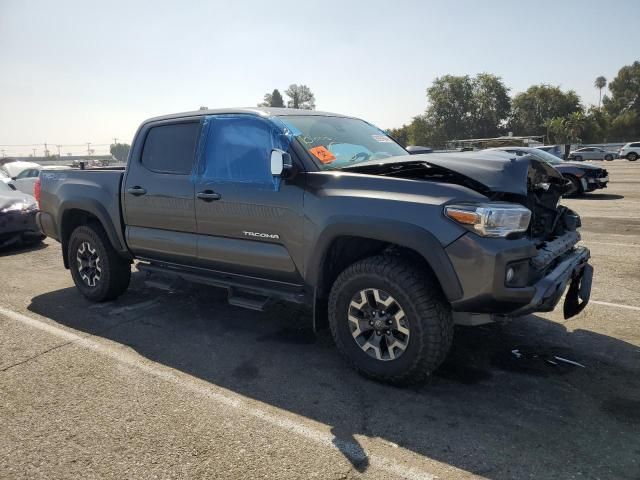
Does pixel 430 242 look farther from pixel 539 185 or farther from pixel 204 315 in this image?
pixel 204 315

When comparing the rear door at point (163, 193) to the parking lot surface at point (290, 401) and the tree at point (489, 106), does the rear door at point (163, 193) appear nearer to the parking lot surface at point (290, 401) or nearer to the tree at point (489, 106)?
the parking lot surface at point (290, 401)

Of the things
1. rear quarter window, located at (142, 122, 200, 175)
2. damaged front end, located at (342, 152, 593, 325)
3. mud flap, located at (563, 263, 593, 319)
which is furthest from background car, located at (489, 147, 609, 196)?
rear quarter window, located at (142, 122, 200, 175)

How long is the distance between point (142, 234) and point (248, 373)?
200 cm

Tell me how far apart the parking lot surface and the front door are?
75cm

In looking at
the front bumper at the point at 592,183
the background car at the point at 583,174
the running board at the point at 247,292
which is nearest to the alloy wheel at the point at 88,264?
the running board at the point at 247,292

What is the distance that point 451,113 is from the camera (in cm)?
8538

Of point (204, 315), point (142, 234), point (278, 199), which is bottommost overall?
point (204, 315)

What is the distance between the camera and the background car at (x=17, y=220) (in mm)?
8352

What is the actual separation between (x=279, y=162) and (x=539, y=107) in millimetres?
91577

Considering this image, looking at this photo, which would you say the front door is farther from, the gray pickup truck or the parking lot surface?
the parking lot surface

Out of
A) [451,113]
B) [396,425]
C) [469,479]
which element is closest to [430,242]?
[396,425]

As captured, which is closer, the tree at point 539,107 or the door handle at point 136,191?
the door handle at point 136,191

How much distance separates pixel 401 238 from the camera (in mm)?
3162

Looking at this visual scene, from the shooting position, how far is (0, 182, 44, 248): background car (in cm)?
835
